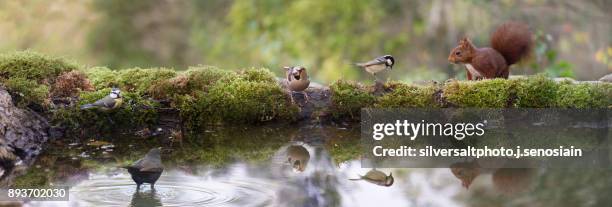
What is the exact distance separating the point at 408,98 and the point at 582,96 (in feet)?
3.08

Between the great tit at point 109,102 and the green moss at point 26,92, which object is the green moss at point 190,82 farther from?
the green moss at point 26,92

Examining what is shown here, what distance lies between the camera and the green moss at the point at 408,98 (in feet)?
15.4

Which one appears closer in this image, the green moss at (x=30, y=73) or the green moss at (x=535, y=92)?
the green moss at (x=30, y=73)

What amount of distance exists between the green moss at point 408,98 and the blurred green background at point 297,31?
5.46 meters

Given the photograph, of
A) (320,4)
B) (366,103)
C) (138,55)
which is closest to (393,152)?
(366,103)

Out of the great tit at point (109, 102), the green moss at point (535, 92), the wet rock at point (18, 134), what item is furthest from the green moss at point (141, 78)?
the green moss at point (535, 92)

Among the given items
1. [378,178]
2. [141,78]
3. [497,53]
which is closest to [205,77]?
[141,78]

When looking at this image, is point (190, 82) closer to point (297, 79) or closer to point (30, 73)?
point (297, 79)

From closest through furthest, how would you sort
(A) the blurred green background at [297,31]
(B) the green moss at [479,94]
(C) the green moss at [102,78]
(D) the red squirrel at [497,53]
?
(B) the green moss at [479,94]
(C) the green moss at [102,78]
(D) the red squirrel at [497,53]
(A) the blurred green background at [297,31]

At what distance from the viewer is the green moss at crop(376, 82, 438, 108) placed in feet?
15.4

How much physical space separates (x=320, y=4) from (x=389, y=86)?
23.3ft

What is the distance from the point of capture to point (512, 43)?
5285mm

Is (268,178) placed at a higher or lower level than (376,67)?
lower

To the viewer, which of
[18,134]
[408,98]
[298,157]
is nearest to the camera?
[298,157]
